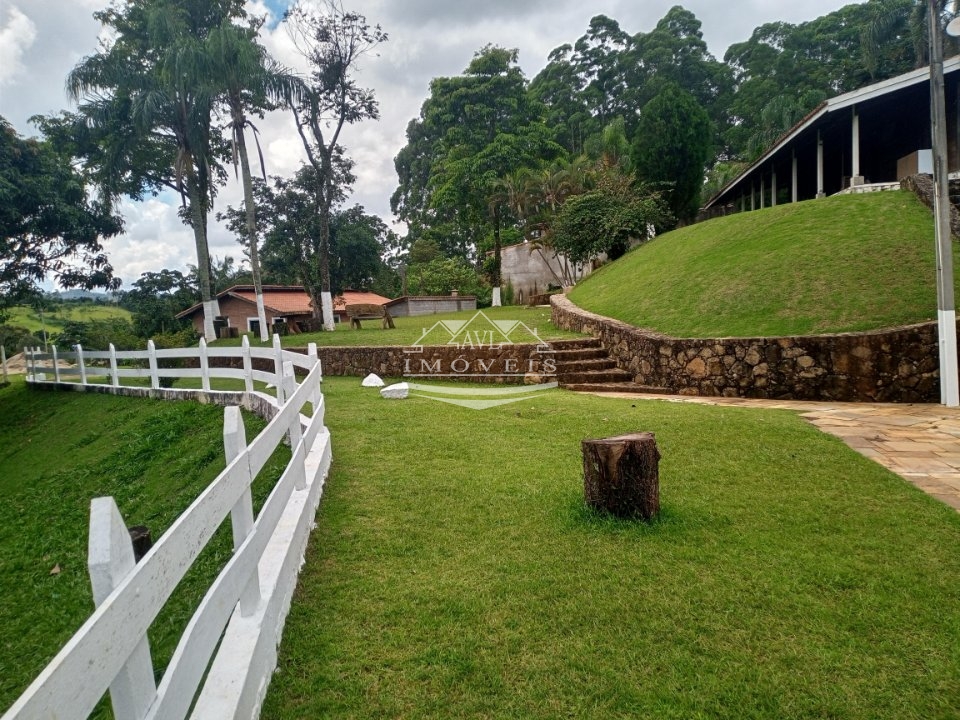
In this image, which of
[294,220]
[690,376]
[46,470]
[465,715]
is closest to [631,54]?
[294,220]

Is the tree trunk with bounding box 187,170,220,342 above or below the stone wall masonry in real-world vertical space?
above

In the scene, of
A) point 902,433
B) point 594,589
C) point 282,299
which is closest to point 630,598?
point 594,589

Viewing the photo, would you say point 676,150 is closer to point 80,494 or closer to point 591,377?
point 591,377

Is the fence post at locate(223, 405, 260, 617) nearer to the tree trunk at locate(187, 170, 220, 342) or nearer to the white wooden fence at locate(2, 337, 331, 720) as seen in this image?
the white wooden fence at locate(2, 337, 331, 720)

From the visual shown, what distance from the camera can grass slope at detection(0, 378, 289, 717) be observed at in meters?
3.49

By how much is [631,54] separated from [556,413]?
43.3 metres

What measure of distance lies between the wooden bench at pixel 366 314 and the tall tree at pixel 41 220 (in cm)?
869

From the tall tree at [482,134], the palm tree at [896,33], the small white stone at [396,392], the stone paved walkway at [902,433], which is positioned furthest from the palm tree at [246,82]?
the palm tree at [896,33]

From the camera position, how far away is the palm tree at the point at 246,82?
15.6 m

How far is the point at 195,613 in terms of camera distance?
59.4 inches

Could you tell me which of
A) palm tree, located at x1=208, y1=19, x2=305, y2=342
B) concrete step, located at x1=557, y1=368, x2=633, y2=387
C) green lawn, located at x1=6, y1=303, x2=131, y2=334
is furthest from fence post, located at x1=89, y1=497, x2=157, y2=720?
green lawn, located at x1=6, y1=303, x2=131, y2=334

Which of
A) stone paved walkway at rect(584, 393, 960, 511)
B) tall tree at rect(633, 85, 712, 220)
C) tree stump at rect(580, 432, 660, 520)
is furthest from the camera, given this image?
tall tree at rect(633, 85, 712, 220)

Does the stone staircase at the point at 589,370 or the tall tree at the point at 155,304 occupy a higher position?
the tall tree at the point at 155,304

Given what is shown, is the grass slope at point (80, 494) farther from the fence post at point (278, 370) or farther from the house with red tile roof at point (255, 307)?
the house with red tile roof at point (255, 307)
